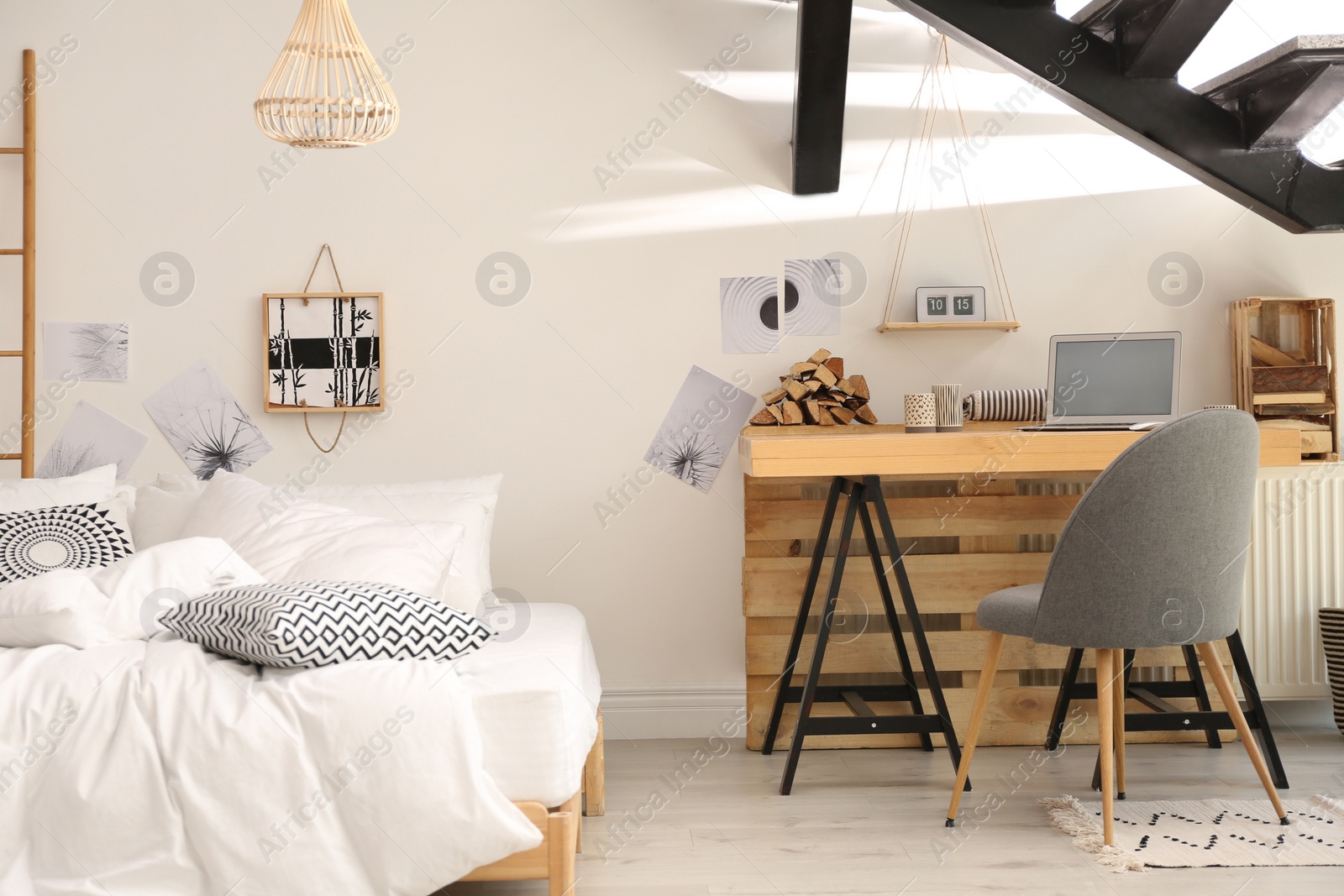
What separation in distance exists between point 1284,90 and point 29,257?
356cm

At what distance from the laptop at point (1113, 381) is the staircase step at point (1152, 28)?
28.2 inches

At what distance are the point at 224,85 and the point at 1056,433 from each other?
2704 mm

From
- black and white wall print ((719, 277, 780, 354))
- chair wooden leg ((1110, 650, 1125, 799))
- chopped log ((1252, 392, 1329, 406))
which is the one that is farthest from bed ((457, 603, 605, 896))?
chopped log ((1252, 392, 1329, 406))

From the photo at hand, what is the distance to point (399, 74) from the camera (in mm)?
3162

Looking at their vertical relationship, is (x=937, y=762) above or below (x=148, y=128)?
below

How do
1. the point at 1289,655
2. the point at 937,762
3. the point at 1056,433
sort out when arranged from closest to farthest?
the point at 1056,433, the point at 937,762, the point at 1289,655

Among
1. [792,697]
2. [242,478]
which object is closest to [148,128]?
[242,478]

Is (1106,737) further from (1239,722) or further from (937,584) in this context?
(937,584)

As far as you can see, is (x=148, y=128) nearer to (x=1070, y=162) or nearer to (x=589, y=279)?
(x=589, y=279)

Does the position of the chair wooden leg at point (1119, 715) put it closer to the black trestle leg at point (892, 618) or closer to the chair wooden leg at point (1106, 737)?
the chair wooden leg at point (1106, 737)

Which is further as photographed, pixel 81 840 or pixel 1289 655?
pixel 1289 655

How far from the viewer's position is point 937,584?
3010mm

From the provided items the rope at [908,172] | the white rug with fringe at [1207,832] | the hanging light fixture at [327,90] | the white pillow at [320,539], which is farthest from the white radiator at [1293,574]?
the hanging light fixture at [327,90]

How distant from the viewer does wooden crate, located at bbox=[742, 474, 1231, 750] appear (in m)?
3.01
